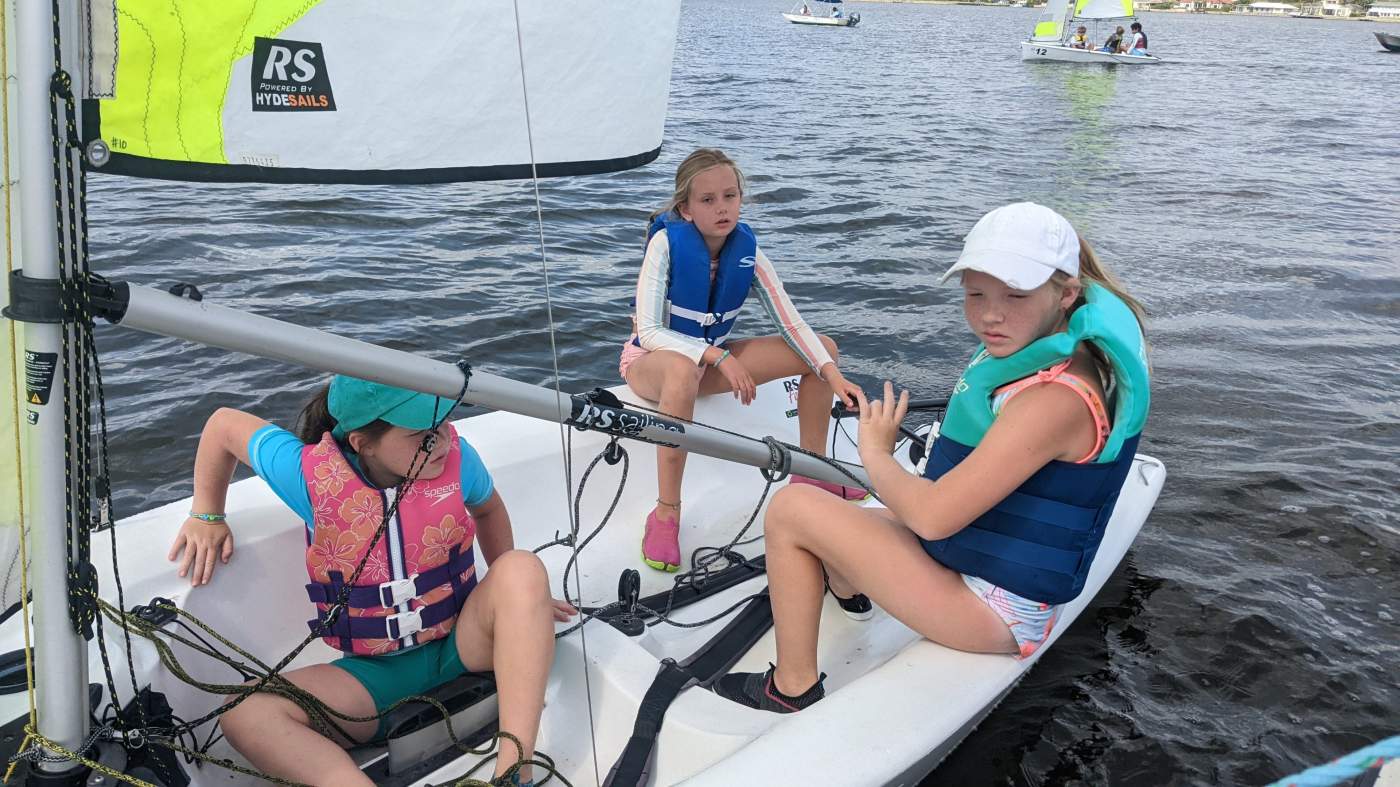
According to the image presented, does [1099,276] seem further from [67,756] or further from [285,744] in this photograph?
[67,756]

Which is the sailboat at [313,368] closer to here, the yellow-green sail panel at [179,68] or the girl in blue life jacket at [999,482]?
the yellow-green sail panel at [179,68]

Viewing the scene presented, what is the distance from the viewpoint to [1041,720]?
2953 mm

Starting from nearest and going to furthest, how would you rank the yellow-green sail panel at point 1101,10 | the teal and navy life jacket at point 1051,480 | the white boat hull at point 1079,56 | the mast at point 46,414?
the mast at point 46,414, the teal and navy life jacket at point 1051,480, the white boat hull at point 1079,56, the yellow-green sail panel at point 1101,10

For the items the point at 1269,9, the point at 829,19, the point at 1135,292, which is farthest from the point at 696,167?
the point at 1269,9

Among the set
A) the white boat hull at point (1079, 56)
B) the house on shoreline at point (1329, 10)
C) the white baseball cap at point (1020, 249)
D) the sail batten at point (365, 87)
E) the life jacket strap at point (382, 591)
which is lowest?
the life jacket strap at point (382, 591)

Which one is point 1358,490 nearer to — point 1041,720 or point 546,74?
point 1041,720

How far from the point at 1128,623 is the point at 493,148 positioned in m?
2.76

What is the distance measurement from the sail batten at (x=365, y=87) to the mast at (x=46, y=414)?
0.05 m

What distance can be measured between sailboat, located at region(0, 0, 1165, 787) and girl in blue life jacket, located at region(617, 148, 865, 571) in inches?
18.3

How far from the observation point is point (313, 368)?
6.22ft

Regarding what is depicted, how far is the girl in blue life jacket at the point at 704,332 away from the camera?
3074 mm

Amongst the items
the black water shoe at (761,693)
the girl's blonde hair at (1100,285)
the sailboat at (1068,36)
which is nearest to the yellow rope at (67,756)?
the black water shoe at (761,693)

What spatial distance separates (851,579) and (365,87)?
137cm

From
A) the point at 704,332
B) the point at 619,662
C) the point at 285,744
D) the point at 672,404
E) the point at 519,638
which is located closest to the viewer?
the point at 285,744
